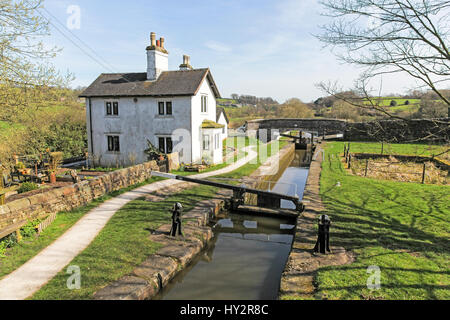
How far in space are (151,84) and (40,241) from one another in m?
14.8

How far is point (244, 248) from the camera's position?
923 cm

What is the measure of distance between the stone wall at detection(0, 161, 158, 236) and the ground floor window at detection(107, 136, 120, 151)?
6.69 metres

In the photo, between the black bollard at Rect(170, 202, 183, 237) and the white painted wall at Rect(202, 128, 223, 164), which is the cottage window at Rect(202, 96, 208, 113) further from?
the black bollard at Rect(170, 202, 183, 237)

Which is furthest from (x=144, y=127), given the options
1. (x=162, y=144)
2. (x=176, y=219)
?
(x=176, y=219)

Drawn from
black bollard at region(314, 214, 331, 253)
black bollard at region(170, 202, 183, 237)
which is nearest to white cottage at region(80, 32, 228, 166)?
black bollard at region(170, 202, 183, 237)

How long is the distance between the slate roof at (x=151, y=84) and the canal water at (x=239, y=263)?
34.9ft

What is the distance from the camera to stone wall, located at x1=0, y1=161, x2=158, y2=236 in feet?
26.4

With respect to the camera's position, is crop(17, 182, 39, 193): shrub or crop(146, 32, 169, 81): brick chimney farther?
crop(146, 32, 169, 81): brick chimney

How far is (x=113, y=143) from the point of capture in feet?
69.8

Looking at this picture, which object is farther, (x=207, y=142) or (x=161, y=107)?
(x=207, y=142)

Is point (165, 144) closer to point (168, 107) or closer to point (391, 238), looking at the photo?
point (168, 107)

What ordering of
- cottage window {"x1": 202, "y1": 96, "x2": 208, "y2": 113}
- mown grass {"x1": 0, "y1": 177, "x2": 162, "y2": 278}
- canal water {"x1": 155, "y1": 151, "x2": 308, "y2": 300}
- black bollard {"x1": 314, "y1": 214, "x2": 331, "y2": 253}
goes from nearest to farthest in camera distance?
mown grass {"x1": 0, "y1": 177, "x2": 162, "y2": 278} < canal water {"x1": 155, "y1": 151, "x2": 308, "y2": 300} < black bollard {"x1": 314, "y1": 214, "x2": 331, "y2": 253} < cottage window {"x1": 202, "y1": 96, "x2": 208, "y2": 113}

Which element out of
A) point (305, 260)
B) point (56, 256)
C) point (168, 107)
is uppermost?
point (168, 107)
